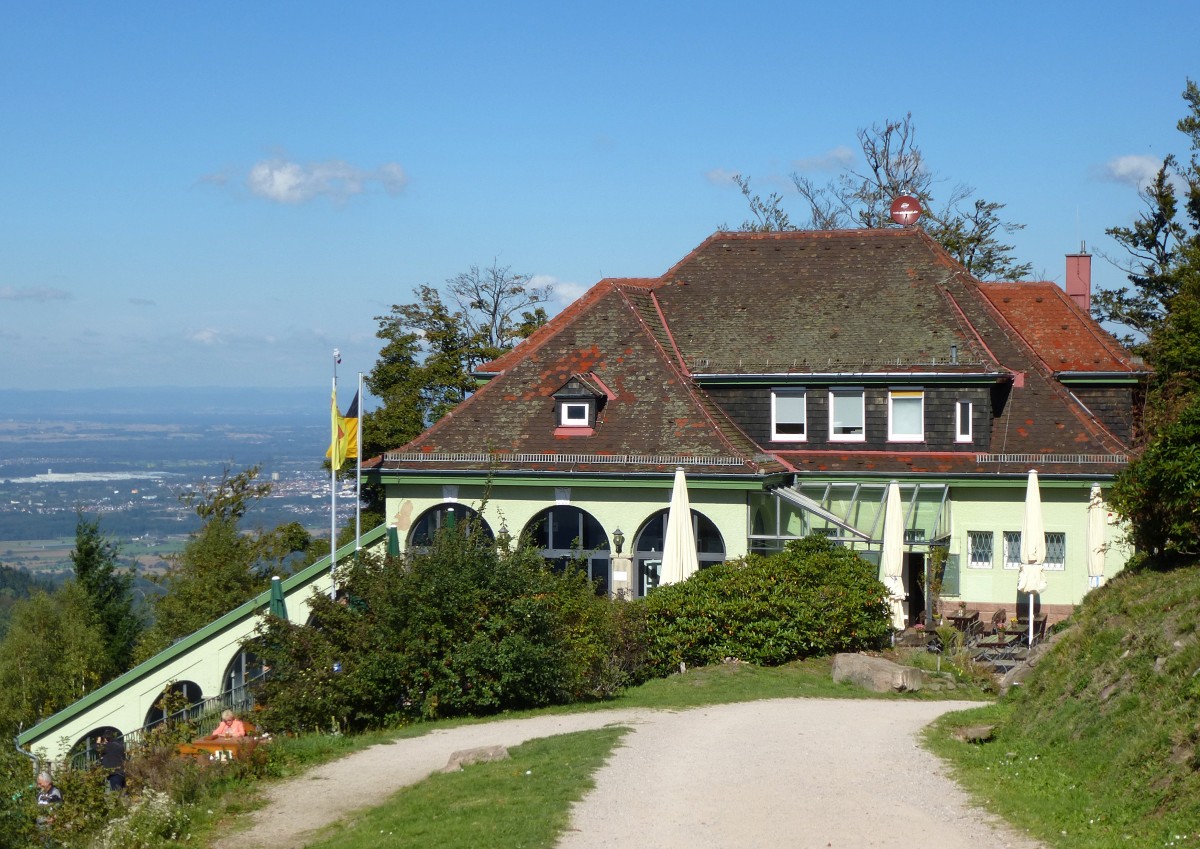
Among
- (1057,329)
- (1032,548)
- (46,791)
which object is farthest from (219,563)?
(46,791)

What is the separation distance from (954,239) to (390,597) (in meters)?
34.7

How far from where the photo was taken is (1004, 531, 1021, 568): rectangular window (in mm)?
34781

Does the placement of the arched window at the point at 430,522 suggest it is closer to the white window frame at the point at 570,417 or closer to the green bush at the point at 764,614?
the white window frame at the point at 570,417

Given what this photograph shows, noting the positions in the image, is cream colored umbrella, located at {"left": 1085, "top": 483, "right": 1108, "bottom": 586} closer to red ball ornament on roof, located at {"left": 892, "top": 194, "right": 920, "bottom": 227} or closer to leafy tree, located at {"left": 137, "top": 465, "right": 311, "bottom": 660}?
red ball ornament on roof, located at {"left": 892, "top": 194, "right": 920, "bottom": 227}

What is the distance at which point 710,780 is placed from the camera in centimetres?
1555

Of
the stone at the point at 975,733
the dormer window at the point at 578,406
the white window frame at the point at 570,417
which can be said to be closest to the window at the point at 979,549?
the dormer window at the point at 578,406

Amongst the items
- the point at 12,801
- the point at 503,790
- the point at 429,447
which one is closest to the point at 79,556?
the point at 429,447

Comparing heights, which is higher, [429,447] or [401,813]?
[429,447]

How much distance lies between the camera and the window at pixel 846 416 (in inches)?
1412

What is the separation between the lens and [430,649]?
2144 cm

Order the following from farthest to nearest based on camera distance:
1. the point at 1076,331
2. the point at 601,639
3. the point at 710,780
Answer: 1. the point at 1076,331
2. the point at 601,639
3. the point at 710,780

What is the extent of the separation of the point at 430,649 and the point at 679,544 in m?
8.29

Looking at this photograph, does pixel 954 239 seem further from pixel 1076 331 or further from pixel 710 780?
pixel 710 780

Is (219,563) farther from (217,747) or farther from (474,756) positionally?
(474,756)
